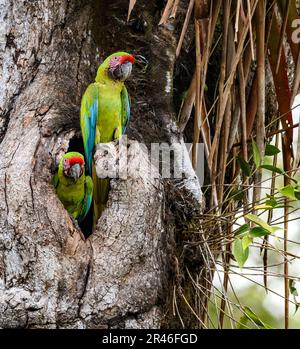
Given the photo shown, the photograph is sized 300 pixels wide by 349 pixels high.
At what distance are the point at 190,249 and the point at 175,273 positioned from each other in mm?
154

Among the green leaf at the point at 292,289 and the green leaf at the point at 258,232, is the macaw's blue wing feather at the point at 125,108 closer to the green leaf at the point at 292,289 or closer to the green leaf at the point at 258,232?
the green leaf at the point at 258,232

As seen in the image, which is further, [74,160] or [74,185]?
[74,185]

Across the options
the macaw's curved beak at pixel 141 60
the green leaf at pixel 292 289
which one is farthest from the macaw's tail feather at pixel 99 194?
the green leaf at pixel 292 289

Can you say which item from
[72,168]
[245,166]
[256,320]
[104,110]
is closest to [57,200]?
[72,168]

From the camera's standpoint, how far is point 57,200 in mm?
2891

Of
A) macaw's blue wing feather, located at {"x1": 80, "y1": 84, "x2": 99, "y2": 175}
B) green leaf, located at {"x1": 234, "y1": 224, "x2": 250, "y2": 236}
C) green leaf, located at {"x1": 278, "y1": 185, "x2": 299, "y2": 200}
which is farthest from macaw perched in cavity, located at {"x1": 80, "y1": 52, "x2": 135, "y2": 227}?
green leaf, located at {"x1": 278, "y1": 185, "x2": 299, "y2": 200}

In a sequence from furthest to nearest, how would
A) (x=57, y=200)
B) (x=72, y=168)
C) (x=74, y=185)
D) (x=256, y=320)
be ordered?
(x=74, y=185), (x=72, y=168), (x=256, y=320), (x=57, y=200)

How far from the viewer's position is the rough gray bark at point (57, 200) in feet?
8.98

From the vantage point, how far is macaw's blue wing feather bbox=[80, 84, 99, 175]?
314 cm

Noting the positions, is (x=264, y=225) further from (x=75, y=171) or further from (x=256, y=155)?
(x=75, y=171)

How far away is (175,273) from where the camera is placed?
3.01 meters

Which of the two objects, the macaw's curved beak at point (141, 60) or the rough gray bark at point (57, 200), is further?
the macaw's curved beak at point (141, 60)

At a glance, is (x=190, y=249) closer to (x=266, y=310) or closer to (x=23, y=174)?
(x=23, y=174)

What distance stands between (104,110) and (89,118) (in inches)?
8.6
